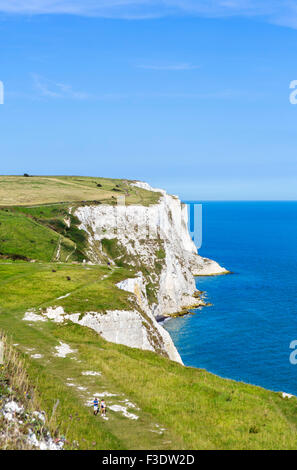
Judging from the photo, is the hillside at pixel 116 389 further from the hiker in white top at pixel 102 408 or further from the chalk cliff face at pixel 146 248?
the chalk cliff face at pixel 146 248

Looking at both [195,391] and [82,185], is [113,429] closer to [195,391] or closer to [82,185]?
[195,391]

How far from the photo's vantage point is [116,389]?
81.0ft

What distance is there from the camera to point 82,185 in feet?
543

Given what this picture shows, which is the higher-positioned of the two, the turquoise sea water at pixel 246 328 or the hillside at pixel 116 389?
the hillside at pixel 116 389

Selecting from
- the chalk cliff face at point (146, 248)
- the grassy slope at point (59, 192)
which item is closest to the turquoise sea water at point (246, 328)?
the chalk cliff face at point (146, 248)

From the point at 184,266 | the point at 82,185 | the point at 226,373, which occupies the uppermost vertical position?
the point at 82,185

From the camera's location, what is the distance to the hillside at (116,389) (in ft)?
63.8

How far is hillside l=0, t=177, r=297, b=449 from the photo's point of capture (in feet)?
63.8

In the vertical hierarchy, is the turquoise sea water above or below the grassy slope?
below

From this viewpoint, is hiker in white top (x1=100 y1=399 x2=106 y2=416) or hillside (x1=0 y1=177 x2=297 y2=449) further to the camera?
hiker in white top (x1=100 y1=399 x2=106 y2=416)

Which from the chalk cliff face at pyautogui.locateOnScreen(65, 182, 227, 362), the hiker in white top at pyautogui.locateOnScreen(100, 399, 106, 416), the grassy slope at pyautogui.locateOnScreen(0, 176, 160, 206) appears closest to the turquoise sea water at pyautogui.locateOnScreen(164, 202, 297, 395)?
the chalk cliff face at pyautogui.locateOnScreen(65, 182, 227, 362)

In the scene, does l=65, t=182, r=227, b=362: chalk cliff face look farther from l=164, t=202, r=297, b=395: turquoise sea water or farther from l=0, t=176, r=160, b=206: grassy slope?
l=0, t=176, r=160, b=206: grassy slope
